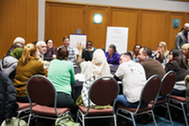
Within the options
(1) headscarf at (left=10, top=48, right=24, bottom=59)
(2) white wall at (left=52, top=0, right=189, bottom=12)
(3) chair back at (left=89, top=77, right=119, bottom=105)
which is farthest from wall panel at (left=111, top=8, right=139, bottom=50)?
(3) chair back at (left=89, top=77, right=119, bottom=105)

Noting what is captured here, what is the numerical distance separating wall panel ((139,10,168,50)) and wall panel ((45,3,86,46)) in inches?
86.7

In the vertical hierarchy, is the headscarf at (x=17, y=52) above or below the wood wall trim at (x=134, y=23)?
below

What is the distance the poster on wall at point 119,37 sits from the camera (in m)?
6.54

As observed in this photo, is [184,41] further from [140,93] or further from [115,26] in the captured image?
[140,93]

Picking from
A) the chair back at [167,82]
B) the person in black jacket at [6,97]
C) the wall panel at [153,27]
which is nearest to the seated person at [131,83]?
the chair back at [167,82]

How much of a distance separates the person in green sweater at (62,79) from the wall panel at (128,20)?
4683mm

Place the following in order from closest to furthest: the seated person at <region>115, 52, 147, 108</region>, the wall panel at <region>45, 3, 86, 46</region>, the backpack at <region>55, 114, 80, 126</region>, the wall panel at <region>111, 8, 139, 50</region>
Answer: the backpack at <region>55, 114, 80, 126</region> → the seated person at <region>115, 52, 147, 108</region> → the wall panel at <region>45, 3, 86, 46</region> → the wall panel at <region>111, 8, 139, 50</region>

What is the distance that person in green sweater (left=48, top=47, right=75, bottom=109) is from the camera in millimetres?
2701

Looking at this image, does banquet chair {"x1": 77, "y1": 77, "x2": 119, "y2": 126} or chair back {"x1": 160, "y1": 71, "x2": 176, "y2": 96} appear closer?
banquet chair {"x1": 77, "y1": 77, "x2": 119, "y2": 126}

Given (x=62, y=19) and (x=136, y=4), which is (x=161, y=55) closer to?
(x=136, y=4)

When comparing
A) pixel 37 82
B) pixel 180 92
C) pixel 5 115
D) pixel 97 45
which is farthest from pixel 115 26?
pixel 5 115

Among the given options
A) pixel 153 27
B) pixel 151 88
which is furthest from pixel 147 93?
pixel 153 27

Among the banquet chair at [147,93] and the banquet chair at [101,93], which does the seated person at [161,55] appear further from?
the banquet chair at [101,93]

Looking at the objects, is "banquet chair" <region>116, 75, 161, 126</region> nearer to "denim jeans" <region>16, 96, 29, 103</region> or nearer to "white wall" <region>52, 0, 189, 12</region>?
"denim jeans" <region>16, 96, 29, 103</region>
